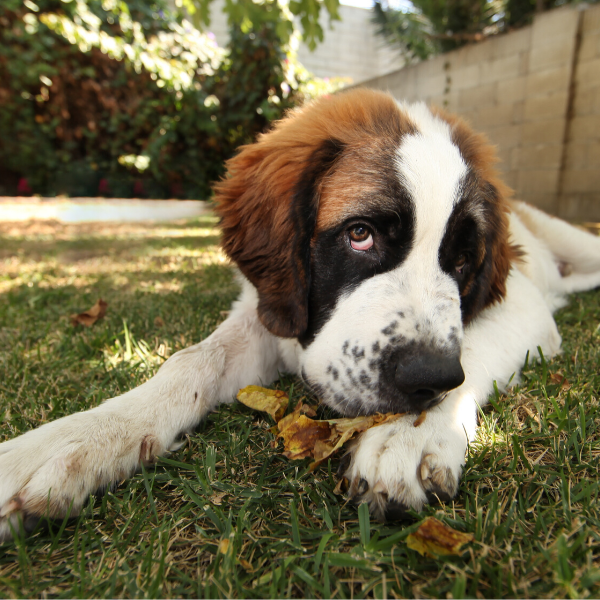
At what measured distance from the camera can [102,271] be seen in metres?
4.24

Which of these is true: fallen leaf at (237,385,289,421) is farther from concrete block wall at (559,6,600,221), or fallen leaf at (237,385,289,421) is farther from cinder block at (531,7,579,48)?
cinder block at (531,7,579,48)

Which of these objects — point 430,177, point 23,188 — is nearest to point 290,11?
point 430,177

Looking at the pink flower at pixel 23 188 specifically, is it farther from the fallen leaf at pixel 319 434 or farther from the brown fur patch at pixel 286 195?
the fallen leaf at pixel 319 434

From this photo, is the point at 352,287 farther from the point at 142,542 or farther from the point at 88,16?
the point at 88,16

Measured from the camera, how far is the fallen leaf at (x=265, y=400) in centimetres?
158

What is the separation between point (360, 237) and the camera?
5.31 ft

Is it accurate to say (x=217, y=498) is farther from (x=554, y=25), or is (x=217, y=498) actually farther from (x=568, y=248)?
(x=554, y=25)

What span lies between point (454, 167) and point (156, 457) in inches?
56.6

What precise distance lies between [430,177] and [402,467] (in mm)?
1016

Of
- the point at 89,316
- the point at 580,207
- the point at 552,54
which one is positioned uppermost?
the point at 552,54

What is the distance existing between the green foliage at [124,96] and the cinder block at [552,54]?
4.38m

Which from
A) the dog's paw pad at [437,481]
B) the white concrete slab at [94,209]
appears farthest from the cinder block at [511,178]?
the dog's paw pad at [437,481]

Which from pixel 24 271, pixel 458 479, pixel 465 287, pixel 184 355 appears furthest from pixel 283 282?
pixel 24 271

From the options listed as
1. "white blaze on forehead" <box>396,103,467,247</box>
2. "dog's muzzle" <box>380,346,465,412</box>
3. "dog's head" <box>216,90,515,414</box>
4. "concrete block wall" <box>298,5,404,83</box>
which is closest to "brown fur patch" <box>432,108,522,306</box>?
"dog's head" <box>216,90,515,414</box>
